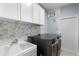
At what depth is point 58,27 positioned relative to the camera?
2465 mm

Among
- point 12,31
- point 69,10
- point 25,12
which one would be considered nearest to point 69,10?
point 69,10

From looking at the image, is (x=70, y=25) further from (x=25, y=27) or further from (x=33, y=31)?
(x=25, y=27)

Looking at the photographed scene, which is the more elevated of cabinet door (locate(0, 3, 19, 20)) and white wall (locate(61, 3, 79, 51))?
white wall (locate(61, 3, 79, 51))

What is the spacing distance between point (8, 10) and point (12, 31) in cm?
49

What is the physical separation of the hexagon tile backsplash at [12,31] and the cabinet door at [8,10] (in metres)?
0.26

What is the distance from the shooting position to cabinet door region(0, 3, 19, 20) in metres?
0.84

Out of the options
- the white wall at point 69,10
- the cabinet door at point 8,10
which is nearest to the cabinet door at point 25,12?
the cabinet door at point 8,10

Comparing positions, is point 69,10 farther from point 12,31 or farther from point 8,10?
point 8,10

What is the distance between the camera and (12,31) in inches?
52.2

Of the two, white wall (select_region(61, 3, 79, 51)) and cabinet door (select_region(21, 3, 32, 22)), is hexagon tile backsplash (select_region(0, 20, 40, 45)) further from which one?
white wall (select_region(61, 3, 79, 51))

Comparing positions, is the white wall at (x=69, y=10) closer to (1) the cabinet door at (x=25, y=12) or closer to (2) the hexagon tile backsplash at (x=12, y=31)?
(2) the hexagon tile backsplash at (x=12, y=31)

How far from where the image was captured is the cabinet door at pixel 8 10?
836 mm

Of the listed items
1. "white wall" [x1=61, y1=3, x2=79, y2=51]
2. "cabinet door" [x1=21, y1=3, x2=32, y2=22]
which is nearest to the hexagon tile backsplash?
"cabinet door" [x1=21, y1=3, x2=32, y2=22]

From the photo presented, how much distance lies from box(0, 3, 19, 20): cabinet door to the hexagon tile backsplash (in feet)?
0.84
